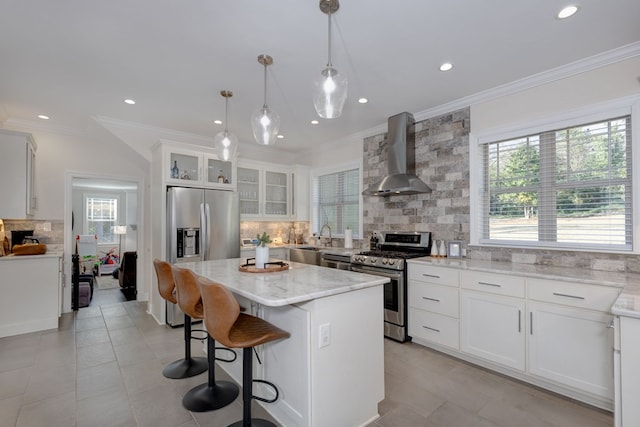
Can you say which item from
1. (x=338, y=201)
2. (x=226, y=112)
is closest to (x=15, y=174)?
(x=226, y=112)

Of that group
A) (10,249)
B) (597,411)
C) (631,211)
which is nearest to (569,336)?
(597,411)

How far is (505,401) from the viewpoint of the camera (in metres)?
2.33

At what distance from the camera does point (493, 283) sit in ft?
9.02

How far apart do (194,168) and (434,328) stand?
12.2 ft

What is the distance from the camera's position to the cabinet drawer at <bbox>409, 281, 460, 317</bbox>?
3.05 meters

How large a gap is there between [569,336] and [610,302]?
38 centimetres

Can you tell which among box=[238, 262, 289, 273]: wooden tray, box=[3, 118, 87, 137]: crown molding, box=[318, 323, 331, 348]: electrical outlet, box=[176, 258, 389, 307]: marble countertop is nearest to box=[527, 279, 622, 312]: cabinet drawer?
box=[176, 258, 389, 307]: marble countertop

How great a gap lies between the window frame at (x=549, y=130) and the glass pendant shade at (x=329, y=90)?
226 cm

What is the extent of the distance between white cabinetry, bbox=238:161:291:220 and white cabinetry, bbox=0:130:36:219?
8.87 feet

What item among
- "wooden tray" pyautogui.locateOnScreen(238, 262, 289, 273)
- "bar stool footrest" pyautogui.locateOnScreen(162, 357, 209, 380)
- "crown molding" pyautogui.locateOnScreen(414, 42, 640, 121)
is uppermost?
"crown molding" pyautogui.locateOnScreen(414, 42, 640, 121)

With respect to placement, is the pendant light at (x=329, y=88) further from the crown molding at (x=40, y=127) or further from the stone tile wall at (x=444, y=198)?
the crown molding at (x=40, y=127)

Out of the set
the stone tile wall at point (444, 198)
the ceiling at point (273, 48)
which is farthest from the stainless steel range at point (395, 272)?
the ceiling at point (273, 48)

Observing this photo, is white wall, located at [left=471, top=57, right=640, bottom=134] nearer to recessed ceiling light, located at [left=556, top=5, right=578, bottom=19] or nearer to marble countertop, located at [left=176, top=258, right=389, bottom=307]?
recessed ceiling light, located at [left=556, top=5, right=578, bottom=19]

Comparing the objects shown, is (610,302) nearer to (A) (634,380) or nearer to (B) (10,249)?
(A) (634,380)
